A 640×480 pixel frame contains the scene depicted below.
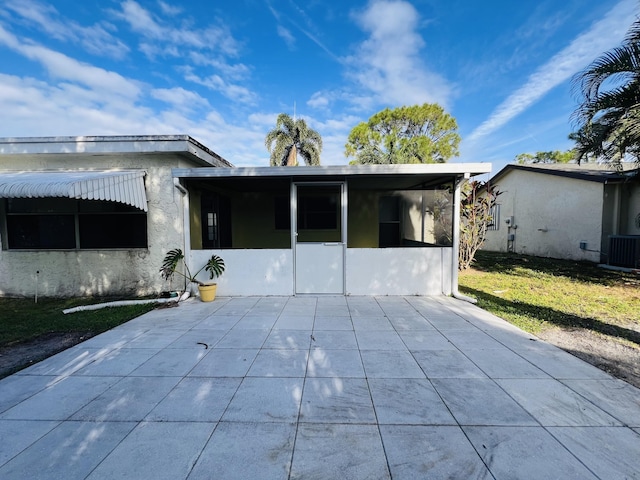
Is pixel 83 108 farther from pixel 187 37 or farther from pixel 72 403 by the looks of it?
pixel 72 403

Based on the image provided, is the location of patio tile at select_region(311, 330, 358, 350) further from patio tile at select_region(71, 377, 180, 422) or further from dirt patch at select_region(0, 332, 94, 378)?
dirt patch at select_region(0, 332, 94, 378)

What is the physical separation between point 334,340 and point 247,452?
2120 mm

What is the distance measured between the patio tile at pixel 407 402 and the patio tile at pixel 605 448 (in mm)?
783

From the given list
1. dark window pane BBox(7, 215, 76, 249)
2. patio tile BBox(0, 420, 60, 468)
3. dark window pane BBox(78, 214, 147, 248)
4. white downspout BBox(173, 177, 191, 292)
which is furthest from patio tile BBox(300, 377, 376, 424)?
dark window pane BBox(7, 215, 76, 249)

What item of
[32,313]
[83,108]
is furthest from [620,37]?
[83,108]

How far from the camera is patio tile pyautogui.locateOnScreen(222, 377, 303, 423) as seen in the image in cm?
233

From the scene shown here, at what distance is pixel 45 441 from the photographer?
2.08 m

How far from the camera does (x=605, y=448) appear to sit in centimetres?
199

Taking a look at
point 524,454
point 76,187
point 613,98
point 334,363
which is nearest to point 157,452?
point 334,363

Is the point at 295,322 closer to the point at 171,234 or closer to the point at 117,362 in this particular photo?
the point at 117,362

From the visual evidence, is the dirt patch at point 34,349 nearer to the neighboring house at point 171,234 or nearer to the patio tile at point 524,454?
the neighboring house at point 171,234

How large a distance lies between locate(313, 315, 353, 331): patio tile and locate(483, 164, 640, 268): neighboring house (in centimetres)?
1042

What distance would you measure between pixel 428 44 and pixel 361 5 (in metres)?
5.42

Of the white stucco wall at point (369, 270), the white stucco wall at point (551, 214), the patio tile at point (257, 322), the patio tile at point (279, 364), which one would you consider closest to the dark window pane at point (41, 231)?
the white stucco wall at point (369, 270)
